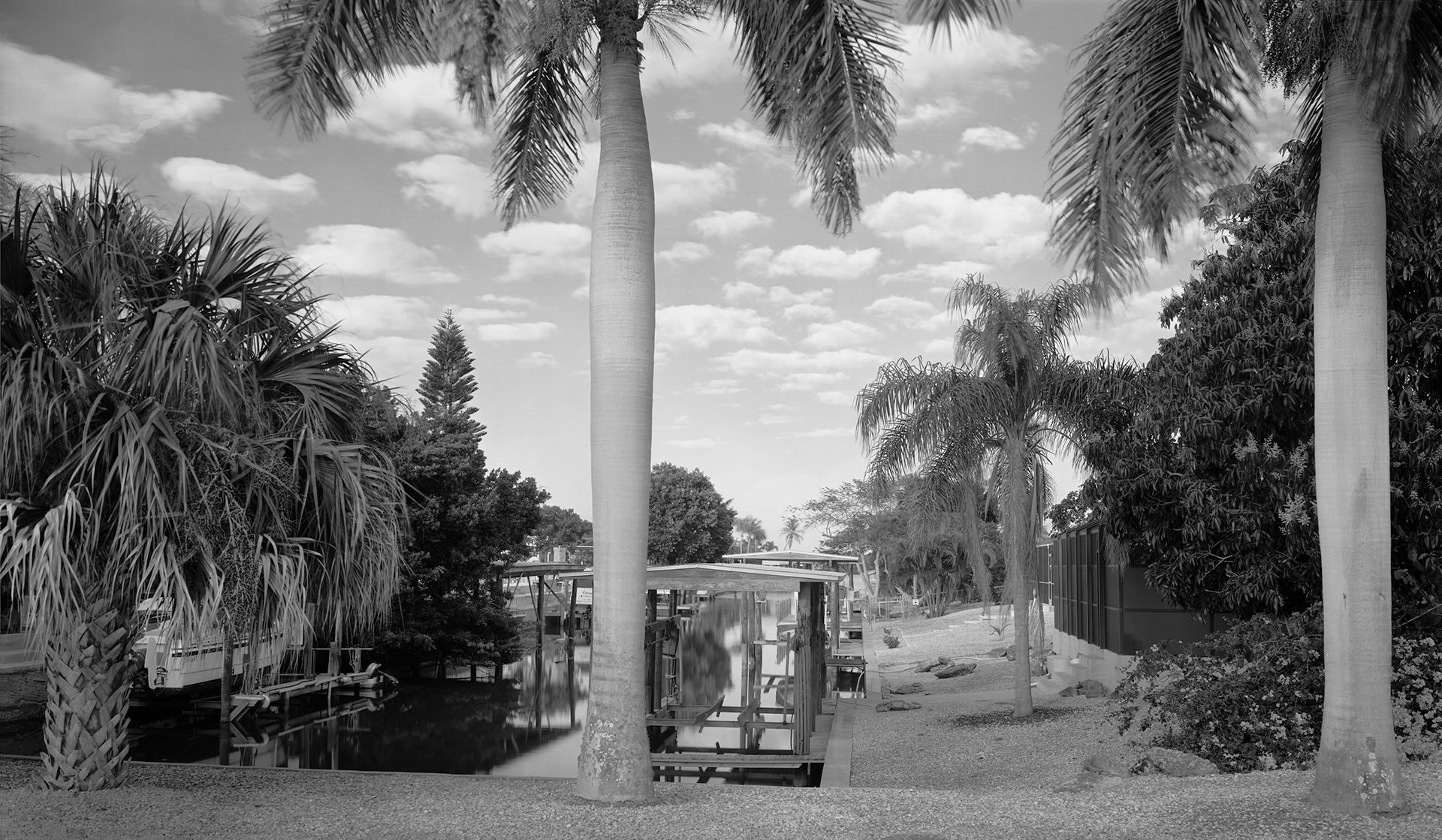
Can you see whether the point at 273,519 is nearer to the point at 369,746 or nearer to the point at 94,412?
the point at 94,412

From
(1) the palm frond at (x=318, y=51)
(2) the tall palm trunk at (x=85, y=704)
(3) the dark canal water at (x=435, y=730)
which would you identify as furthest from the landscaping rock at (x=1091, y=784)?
(1) the palm frond at (x=318, y=51)

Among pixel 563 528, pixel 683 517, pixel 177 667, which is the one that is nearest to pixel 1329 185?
pixel 177 667

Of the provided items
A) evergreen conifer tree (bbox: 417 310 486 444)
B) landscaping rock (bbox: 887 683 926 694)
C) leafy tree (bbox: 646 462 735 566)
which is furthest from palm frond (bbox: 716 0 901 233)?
leafy tree (bbox: 646 462 735 566)

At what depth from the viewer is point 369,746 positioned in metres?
18.8

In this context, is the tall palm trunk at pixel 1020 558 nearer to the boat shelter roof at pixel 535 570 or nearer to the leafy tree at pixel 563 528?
the boat shelter roof at pixel 535 570

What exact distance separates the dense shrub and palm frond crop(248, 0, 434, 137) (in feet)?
29.9

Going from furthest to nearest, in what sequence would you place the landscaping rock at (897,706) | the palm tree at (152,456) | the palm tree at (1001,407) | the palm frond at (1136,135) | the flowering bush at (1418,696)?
the landscaping rock at (897,706) < the palm tree at (1001,407) < the flowering bush at (1418,696) < the palm frond at (1136,135) < the palm tree at (152,456)

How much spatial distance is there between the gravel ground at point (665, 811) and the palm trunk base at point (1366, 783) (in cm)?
11

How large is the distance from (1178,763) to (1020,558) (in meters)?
6.24

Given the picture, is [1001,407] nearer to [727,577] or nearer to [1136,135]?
[727,577]

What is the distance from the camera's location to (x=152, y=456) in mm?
7305

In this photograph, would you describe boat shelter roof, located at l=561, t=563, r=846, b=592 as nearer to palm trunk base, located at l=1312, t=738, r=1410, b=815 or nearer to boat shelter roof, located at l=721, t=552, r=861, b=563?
palm trunk base, located at l=1312, t=738, r=1410, b=815

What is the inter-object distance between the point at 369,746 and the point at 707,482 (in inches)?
2175

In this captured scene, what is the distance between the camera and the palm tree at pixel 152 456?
23.5ft
